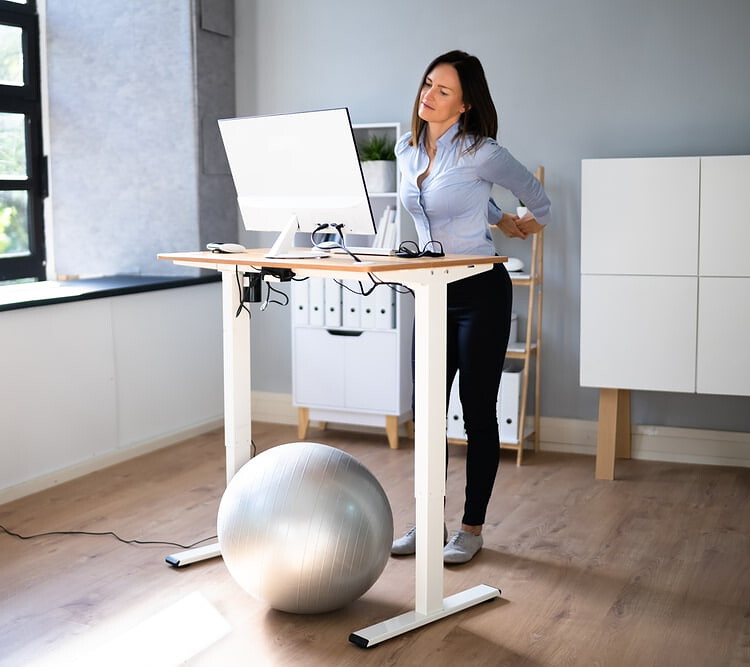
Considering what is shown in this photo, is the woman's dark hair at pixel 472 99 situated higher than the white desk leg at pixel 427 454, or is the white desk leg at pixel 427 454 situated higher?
the woman's dark hair at pixel 472 99

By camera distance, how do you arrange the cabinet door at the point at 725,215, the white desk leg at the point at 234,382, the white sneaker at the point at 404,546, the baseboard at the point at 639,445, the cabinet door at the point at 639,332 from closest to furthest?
the white desk leg at the point at 234,382
the white sneaker at the point at 404,546
the cabinet door at the point at 725,215
the cabinet door at the point at 639,332
the baseboard at the point at 639,445

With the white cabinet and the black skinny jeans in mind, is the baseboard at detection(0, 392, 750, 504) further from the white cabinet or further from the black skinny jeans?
the black skinny jeans

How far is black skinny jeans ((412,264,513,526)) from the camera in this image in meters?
2.72

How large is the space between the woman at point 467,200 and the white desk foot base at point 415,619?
256 millimetres

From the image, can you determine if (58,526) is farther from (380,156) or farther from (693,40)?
(693,40)

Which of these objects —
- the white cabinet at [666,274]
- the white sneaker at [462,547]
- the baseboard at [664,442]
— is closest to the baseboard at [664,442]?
the baseboard at [664,442]

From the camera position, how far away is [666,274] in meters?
3.62

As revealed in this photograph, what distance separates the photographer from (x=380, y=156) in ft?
13.8

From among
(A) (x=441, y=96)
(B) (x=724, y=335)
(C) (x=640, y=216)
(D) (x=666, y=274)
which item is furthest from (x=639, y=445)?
(A) (x=441, y=96)

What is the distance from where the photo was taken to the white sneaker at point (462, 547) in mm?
2861

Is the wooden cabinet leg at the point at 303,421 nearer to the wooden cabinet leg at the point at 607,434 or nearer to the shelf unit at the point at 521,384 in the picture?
the shelf unit at the point at 521,384

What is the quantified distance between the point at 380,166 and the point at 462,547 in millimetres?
1893

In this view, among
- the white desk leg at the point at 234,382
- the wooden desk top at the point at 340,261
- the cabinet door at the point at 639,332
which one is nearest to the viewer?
the wooden desk top at the point at 340,261

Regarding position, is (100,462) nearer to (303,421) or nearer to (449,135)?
(303,421)
